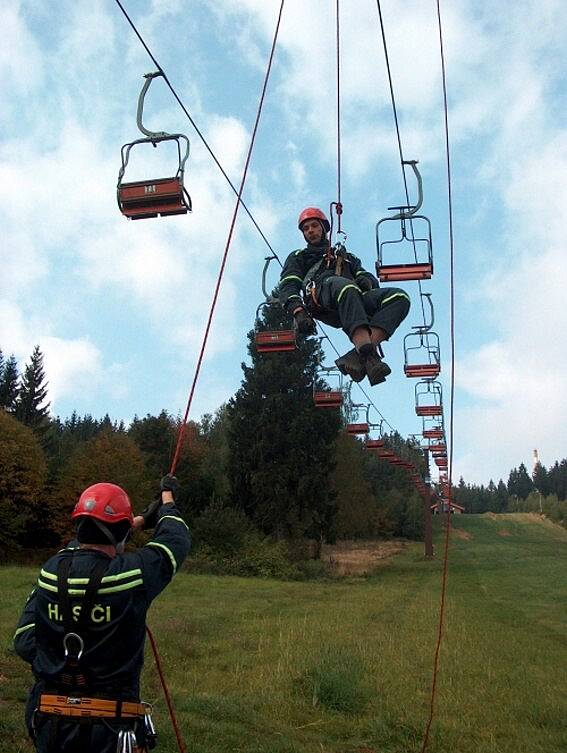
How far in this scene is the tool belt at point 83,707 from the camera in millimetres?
3113

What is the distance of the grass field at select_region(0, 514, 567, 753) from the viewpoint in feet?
27.1

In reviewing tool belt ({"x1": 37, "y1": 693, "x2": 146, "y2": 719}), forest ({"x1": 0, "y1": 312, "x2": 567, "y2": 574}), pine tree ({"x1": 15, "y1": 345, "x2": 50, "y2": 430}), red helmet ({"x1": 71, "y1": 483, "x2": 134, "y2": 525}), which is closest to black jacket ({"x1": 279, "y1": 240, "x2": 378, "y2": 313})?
red helmet ({"x1": 71, "y1": 483, "x2": 134, "y2": 525})

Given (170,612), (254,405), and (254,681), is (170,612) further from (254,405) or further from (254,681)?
(254,405)

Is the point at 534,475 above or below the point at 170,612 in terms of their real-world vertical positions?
above

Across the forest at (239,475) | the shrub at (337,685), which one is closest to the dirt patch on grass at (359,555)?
the forest at (239,475)

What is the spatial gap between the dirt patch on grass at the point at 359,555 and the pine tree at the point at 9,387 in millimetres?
30359

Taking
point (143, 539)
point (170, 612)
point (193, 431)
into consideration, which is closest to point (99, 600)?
point (170, 612)

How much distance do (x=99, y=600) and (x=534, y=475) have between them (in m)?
191

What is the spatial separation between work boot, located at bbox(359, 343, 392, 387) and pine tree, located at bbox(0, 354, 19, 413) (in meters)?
61.2

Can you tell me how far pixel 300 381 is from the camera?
43438mm

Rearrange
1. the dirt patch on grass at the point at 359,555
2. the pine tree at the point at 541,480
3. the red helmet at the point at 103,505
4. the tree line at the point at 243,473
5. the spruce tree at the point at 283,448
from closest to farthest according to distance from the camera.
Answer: the red helmet at the point at 103,505, the tree line at the point at 243,473, the dirt patch on grass at the point at 359,555, the spruce tree at the point at 283,448, the pine tree at the point at 541,480

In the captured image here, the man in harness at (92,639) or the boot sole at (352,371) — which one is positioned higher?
the boot sole at (352,371)

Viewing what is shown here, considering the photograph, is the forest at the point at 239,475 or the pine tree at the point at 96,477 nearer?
the forest at the point at 239,475

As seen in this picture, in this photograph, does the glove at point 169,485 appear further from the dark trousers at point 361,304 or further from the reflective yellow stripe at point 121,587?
the dark trousers at point 361,304
